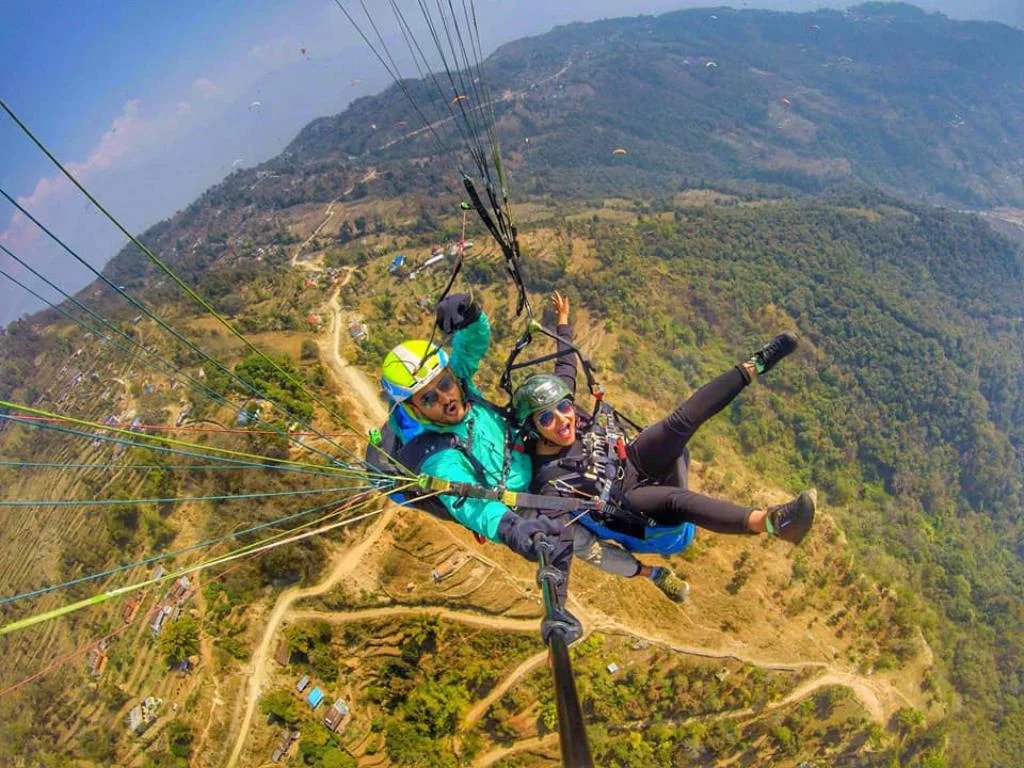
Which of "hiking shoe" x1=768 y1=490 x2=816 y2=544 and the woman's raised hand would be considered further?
the woman's raised hand

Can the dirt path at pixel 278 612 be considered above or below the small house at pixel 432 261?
above

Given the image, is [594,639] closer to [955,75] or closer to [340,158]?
[340,158]

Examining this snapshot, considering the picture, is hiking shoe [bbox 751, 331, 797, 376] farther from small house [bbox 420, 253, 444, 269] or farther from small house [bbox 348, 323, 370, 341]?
small house [bbox 420, 253, 444, 269]

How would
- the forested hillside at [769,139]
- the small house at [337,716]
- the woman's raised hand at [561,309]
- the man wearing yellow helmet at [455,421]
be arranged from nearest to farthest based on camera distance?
1. the man wearing yellow helmet at [455,421]
2. the woman's raised hand at [561,309]
3. the small house at [337,716]
4. the forested hillside at [769,139]

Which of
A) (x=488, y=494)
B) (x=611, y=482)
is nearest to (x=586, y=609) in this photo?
(x=611, y=482)

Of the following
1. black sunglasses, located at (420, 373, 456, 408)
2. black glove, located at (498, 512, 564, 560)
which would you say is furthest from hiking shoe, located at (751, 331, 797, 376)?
black sunglasses, located at (420, 373, 456, 408)

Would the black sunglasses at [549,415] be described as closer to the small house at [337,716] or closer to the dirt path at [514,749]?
the small house at [337,716]

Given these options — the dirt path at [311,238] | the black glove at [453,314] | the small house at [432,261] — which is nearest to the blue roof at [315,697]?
the black glove at [453,314]

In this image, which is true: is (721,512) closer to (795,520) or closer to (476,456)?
(795,520)
